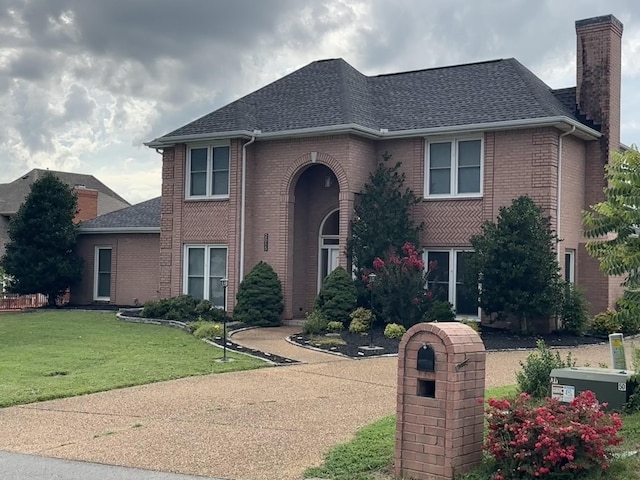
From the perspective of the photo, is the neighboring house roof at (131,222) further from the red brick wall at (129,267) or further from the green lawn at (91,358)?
the green lawn at (91,358)

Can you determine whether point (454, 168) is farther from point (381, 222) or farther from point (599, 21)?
point (599, 21)

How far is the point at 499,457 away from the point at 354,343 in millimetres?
11244

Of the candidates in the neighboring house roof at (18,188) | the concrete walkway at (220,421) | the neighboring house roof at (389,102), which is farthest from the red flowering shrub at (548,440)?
the neighboring house roof at (18,188)

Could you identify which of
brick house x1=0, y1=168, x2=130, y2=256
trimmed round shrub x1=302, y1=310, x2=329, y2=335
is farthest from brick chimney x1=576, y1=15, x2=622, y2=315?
brick house x1=0, y1=168, x2=130, y2=256

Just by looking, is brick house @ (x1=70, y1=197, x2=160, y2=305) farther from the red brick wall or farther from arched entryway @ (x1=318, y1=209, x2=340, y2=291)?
arched entryway @ (x1=318, y1=209, x2=340, y2=291)

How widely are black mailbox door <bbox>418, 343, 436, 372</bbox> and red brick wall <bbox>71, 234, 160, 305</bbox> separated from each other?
71.8 ft

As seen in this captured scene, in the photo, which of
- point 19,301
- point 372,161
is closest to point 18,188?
point 19,301

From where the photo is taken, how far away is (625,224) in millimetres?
8984

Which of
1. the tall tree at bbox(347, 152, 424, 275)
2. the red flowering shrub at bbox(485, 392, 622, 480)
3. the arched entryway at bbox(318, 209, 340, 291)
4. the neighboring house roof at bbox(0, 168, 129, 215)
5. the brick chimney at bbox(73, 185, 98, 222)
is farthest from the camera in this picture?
the neighboring house roof at bbox(0, 168, 129, 215)

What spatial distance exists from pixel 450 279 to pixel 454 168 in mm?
3099

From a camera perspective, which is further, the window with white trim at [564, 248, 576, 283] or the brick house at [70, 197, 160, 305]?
the brick house at [70, 197, 160, 305]

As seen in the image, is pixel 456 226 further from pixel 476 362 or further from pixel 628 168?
pixel 476 362

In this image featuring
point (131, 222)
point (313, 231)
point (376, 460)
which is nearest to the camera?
point (376, 460)

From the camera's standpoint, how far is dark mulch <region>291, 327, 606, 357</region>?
56.9 feet
